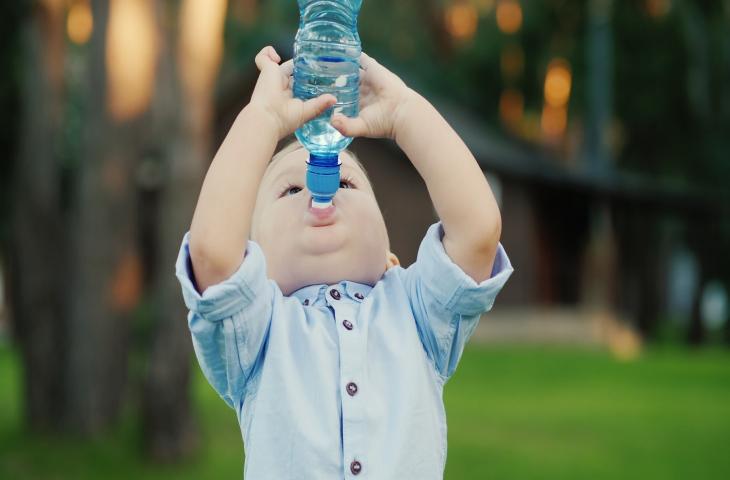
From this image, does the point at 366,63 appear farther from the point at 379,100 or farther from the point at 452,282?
the point at 452,282

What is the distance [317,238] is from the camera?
2.89m

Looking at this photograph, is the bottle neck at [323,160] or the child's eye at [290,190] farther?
the child's eye at [290,190]

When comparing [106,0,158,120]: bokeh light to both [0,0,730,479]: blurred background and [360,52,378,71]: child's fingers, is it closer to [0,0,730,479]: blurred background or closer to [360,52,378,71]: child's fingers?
[0,0,730,479]: blurred background

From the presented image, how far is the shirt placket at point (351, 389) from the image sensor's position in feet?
8.79

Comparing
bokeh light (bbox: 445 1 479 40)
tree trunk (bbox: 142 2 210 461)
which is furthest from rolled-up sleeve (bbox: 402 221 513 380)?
bokeh light (bbox: 445 1 479 40)

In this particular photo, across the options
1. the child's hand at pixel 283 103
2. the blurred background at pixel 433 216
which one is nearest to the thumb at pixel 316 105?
the child's hand at pixel 283 103

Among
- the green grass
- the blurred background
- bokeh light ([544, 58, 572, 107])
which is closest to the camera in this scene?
the green grass

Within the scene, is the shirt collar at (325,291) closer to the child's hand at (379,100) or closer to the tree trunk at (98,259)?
the child's hand at (379,100)

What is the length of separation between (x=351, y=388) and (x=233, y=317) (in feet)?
1.09

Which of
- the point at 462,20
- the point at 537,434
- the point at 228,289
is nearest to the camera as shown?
the point at 228,289

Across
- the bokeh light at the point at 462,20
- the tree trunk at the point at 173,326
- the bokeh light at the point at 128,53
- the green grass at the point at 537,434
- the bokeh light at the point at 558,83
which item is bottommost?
the green grass at the point at 537,434

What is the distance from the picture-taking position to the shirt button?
2725 millimetres

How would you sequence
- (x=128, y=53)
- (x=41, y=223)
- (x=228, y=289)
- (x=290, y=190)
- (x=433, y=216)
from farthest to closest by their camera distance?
1. (x=433, y=216)
2. (x=41, y=223)
3. (x=128, y=53)
4. (x=290, y=190)
5. (x=228, y=289)

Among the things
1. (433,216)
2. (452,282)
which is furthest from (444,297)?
(433,216)
